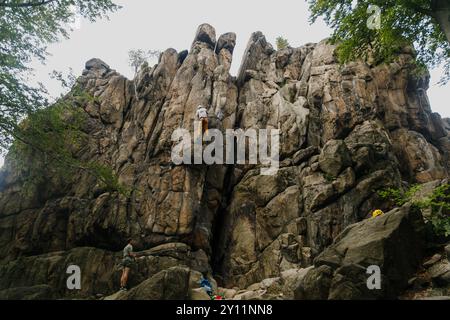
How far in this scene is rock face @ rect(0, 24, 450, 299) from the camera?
76.9 ft

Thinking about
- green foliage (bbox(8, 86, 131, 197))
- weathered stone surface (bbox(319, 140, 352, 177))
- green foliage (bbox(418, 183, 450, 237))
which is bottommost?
green foliage (bbox(418, 183, 450, 237))

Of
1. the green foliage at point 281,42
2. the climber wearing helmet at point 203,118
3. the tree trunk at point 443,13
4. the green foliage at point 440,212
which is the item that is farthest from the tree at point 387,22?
the green foliage at point 281,42

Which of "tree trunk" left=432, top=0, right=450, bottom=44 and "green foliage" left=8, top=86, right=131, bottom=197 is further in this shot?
"green foliage" left=8, top=86, right=131, bottom=197

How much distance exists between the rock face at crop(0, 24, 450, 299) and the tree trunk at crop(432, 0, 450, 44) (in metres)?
12.4

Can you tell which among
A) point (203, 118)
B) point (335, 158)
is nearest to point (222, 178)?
point (203, 118)

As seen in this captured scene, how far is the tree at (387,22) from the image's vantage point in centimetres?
1415

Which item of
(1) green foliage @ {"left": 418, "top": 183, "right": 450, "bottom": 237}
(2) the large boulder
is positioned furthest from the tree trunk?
(2) the large boulder

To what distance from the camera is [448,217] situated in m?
10.9

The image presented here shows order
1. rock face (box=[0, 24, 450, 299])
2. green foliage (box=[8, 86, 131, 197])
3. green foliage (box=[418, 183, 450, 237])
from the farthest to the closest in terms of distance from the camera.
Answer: rock face (box=[0, 24, 450, 299])
green foliage (box=[8, 86, 131, 197])
green foliage (box=[418, 183, 450, 237])

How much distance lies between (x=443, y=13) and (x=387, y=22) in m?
2.31

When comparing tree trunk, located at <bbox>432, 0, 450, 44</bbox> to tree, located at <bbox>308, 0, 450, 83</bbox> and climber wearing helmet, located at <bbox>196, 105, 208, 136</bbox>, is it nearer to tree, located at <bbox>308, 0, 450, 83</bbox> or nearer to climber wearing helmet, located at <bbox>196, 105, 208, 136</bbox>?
tree, located at <bbox>308, 0, 450, 83</bbox>

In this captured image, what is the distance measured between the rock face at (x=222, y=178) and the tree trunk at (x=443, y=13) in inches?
487

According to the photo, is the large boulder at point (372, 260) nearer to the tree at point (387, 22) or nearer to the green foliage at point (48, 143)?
the tree at point (387, 22)

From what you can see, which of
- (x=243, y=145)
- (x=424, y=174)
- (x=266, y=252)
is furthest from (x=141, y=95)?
(x=424, y=174)
